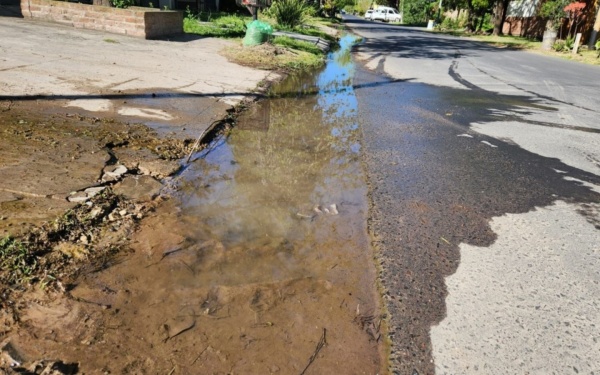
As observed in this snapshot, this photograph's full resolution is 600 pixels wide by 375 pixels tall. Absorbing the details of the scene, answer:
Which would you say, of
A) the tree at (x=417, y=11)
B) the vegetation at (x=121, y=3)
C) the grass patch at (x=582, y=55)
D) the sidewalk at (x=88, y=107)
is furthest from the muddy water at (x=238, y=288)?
the tree at (x=417, y=11)

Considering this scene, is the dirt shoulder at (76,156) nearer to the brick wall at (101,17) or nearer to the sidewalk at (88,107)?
the sidewalk at (88,107)

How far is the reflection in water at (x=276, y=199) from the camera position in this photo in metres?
2.78

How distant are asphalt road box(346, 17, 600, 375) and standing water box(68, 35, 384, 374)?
0.24 m

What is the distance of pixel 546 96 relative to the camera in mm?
9281

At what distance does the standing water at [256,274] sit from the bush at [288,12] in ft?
51.8

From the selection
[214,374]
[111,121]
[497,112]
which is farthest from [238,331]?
[497,112]

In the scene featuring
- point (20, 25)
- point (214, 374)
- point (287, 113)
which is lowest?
point (214, 374)

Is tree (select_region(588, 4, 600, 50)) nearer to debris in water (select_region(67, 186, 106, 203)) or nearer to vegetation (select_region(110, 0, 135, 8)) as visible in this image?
vegetation (select_region(110, 0, 135, 8))

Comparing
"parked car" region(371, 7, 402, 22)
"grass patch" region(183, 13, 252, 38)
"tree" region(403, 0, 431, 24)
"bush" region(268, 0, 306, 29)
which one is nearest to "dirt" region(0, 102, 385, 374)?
"grass patch" region(183, 13, 252, 38)

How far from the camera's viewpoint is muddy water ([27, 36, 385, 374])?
1982 millimetres

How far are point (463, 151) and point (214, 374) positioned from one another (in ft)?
14.4

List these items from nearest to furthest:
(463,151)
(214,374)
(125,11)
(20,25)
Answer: (214,374) < (463,151) < (20,25) < (125,11)

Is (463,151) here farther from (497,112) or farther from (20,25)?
(20,25)

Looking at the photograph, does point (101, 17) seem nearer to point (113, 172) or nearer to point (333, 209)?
point (113, 172)
